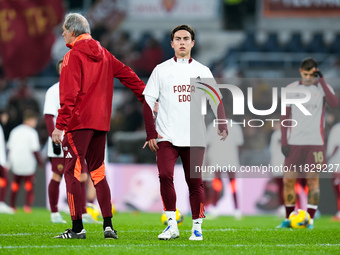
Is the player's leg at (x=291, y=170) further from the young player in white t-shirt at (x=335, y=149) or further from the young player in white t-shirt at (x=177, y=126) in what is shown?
the young player in white t-shirt at (x=335, y=149)

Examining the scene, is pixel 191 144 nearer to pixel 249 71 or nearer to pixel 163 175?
pixel 163 175

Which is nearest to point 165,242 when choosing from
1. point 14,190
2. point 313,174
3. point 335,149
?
point 313,174

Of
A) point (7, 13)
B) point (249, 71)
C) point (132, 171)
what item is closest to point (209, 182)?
point (132, 171)

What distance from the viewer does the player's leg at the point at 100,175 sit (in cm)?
618

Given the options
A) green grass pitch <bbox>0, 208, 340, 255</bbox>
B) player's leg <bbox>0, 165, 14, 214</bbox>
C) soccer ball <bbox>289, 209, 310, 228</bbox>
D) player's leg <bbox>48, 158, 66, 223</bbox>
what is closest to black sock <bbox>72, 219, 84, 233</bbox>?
green grass pitch <bbox>0, 208, 340, 255</bbox>

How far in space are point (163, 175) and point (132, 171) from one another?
800 cm

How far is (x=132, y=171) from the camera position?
14102mm

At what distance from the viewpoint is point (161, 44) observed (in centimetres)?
2028

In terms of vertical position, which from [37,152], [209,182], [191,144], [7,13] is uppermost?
[7,13]

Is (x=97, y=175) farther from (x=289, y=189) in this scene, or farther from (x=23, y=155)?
(x=23, y=155)

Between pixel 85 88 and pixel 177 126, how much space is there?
0.91 metres

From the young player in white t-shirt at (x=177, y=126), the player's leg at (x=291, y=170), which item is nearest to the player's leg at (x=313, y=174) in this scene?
the player's leg at (x=291, y=170)

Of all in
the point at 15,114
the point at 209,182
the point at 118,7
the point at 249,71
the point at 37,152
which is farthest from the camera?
the point at 118,7

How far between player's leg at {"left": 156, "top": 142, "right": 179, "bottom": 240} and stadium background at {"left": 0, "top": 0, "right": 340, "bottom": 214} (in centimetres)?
817
